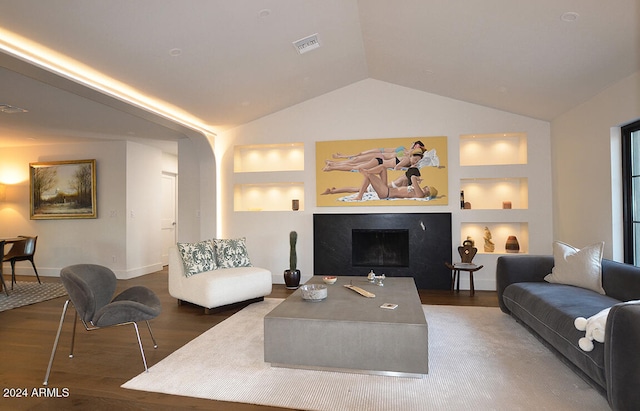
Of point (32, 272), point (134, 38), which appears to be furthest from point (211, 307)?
point (32, 272)

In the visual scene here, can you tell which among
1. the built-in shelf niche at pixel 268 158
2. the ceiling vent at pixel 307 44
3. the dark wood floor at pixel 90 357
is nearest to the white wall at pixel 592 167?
the dark wood floor at pixel 90 357

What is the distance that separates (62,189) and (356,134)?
562cm

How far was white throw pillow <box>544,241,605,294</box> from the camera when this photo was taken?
10.9 ft

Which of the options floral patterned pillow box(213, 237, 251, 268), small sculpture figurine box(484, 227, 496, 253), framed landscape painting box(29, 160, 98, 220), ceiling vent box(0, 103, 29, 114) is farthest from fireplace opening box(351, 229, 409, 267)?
framed landscape painting box(29, 160, 98, 220)

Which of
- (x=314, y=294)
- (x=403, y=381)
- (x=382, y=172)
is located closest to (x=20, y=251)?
(x=314, y=294)

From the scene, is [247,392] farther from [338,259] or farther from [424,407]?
[338,259]

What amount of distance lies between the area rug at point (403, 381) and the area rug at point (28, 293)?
309cm

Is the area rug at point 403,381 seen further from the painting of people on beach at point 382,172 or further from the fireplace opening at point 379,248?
the painting of people on beach at point 382,172

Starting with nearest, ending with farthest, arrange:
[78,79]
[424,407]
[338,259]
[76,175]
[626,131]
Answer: [424,407]
[78,79]
[626,131]
[338,259]
[76,175]

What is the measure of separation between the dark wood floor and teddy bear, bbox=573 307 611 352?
1.98 meters

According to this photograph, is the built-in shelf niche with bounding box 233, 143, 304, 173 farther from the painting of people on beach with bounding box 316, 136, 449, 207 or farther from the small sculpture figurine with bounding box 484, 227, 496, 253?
the small sculpture figurine with bounding box 484, 227, 496, 253

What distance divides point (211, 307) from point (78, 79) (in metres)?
2.65

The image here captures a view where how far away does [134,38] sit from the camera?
3184mm

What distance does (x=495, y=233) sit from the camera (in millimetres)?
5719
